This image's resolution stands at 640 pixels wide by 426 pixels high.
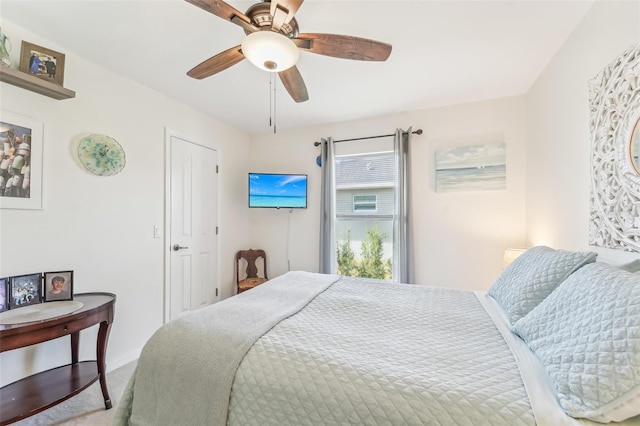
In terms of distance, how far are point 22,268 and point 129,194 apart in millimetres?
888

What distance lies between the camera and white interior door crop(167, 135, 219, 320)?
9.37 feet

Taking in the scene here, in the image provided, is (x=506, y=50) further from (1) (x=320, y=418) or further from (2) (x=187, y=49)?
(1) (x=320, y=418)

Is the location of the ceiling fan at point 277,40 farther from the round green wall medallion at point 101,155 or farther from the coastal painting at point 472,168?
the coastal painting at point 472,168

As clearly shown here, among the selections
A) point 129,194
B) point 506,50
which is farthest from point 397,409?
point 129,194

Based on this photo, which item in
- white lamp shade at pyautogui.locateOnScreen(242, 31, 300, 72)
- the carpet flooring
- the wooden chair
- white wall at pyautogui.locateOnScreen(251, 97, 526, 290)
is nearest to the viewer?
white lamp shade at pyautogui.locateOnScreen(242, 31, 300, 72)

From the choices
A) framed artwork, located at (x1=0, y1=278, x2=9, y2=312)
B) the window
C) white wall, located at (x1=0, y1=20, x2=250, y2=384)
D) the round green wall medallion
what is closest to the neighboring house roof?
the window

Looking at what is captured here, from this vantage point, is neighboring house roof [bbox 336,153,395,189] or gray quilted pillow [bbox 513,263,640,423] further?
neighboring house roof [bbox 336,153,395,189]

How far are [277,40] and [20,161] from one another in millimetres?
1901

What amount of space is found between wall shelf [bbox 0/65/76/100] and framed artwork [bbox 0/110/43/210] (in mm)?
199

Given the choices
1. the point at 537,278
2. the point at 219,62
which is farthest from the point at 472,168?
the point at 219,62

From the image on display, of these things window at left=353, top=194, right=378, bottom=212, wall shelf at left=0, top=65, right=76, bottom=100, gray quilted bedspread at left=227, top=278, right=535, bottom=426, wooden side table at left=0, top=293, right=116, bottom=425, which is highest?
wall shelf at left=0, top=65, right=76, bottom=100

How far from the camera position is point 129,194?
2.45 metres

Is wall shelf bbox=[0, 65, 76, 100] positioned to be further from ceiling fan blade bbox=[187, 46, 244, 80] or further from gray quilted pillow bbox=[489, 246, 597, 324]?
gray quilted pillow bbox=[489, 246, 597, 324]

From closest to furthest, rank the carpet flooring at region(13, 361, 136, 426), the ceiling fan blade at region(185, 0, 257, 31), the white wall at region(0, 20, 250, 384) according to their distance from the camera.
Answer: the ceiling fan blade at region(185, 0, 257, 31) < the carpet flooring at region(13, 361, 136, 426) < the white wall at region(0, 20, 250, 384)
